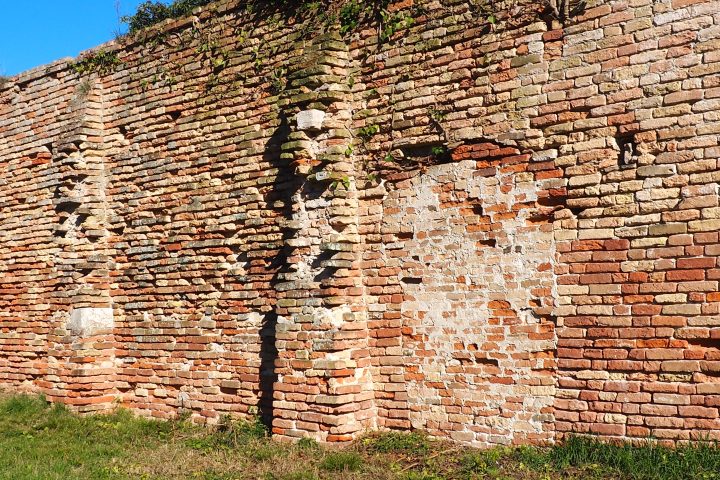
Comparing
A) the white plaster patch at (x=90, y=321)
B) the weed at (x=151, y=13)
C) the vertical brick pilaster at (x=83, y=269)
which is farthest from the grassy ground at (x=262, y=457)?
the weed at (x=151, y=13)

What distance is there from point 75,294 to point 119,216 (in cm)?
108

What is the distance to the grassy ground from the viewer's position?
5094 mm

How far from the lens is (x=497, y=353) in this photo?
5.97 metres

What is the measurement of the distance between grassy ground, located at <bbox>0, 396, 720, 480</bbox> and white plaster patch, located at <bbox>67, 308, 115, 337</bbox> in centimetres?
98

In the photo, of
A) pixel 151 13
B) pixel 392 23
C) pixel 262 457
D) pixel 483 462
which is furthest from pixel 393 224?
pixel 151 13

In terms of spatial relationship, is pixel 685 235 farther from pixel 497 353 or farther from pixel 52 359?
pixel 52 359

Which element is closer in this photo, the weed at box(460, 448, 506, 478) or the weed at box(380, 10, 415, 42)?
the weed at box(460, 448, 506, 478)

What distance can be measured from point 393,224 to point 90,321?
4.29m

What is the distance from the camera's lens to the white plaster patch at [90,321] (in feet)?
28.8

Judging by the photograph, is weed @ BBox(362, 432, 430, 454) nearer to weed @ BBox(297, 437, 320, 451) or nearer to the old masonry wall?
the old masonry wall

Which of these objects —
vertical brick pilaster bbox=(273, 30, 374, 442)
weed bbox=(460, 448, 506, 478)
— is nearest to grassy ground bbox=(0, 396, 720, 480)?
weed bbox=(460, 448, 506, 478)

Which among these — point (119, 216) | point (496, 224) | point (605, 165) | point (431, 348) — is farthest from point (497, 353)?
point (119, 216)

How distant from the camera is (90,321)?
8820mm

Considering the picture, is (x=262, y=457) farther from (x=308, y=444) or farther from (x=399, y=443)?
(x=399, y=443)
